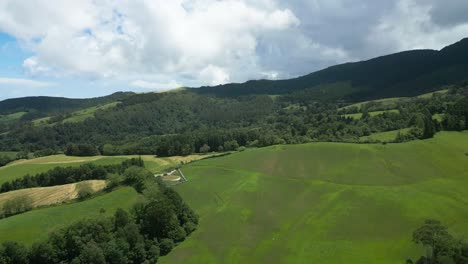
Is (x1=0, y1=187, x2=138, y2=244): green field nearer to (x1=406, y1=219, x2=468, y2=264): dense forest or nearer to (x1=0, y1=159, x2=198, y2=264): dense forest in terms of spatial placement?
(x1=0, y1=159, x2=198, y2=264): dense forest

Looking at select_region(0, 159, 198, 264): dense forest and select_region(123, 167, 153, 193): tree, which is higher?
select_region(123, 167, 153, 193): tree

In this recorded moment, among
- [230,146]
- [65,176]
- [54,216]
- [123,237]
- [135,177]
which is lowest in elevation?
[123,237]

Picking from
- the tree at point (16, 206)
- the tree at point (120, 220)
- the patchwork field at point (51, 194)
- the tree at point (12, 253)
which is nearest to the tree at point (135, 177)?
the patchwork field at point (51, 194)

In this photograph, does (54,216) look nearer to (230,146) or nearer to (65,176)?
(65,176)

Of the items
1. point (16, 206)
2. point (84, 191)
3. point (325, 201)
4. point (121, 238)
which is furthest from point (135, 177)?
point (325, 201)

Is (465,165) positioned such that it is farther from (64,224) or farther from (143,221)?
(64,224)

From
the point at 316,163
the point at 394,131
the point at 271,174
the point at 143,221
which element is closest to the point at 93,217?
the point at 143,221

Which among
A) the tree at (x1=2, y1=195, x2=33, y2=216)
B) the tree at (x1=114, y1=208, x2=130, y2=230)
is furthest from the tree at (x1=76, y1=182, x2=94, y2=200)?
the tree at (x1=114, y1=208, x2=130, y2=230)
